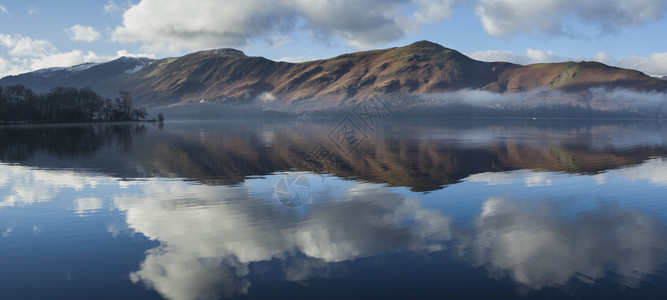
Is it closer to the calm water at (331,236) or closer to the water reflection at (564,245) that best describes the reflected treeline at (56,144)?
the calm water at (331,236)

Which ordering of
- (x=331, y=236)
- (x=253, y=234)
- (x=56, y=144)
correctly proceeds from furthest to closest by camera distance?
(x=56, y=144) < (x=253, y=234) < (x=331, y=236)

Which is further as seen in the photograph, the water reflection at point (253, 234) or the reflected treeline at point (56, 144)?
the reflected treeline at point (56, 144)

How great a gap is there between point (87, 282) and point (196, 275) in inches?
144

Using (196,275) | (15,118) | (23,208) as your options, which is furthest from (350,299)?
(15,118)

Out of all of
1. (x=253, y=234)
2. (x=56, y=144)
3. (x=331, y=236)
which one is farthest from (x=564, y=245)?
(x=56, y=144)

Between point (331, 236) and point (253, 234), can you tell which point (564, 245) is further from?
point (253, 234)

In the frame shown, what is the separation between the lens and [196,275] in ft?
48.7

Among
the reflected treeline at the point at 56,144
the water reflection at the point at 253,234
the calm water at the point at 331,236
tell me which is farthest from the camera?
the reflected treeline at the point at 56,144

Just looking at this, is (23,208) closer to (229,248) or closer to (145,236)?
(145,236)

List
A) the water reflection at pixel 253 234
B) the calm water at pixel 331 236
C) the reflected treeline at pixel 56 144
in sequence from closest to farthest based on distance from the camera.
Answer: the calm water at pixel 331 236 < the water reflection at pixel 253 234 < the reflected treeline at pixel 56 144

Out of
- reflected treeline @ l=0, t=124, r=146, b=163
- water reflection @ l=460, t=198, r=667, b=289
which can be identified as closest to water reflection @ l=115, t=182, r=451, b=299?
water reflection @ l=460, t=198, r=667, b=289

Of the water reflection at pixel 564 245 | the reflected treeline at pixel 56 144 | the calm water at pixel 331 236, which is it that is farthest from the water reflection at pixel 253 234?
the reflected treeline at pixel 56 144

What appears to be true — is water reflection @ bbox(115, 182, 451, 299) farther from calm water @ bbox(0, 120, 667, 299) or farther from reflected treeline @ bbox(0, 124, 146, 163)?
reflected treeline @ bbox(0, 124, 146, 163)

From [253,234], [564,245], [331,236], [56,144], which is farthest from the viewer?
[56,144]
